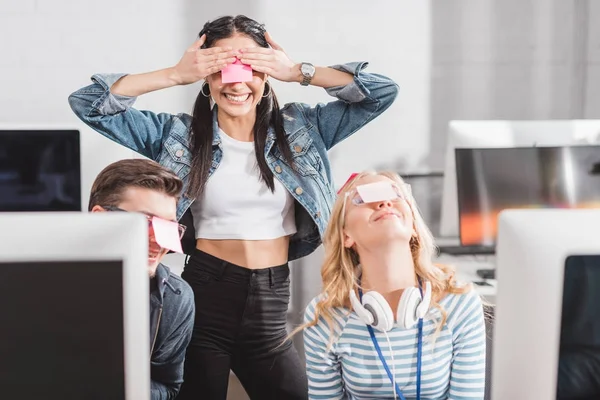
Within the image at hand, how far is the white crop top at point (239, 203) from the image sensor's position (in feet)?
6.04

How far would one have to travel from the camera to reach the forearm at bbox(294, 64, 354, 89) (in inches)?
77.0

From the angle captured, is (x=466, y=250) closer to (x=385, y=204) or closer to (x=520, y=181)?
(x=520, y=181)

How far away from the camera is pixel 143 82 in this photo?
193cm

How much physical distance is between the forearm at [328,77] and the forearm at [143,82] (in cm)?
31

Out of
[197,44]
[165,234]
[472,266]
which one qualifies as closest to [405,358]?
[165,234]

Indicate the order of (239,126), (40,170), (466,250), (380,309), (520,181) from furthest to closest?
1. (466,250)
2. (40,170)
3. (520,181)
4. (239,126)
5. (380,309)

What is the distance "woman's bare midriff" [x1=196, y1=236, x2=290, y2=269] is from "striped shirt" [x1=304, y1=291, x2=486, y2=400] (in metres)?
0.48

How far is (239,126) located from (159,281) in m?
0.58

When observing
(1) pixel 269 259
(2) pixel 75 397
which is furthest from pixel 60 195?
(2) pixel 75 397

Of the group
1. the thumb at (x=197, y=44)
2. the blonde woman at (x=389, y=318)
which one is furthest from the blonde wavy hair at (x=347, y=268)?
the thumb at (x=197, y=44)

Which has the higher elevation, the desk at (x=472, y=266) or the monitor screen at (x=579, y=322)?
the monitor screen at (x=579, y=322)

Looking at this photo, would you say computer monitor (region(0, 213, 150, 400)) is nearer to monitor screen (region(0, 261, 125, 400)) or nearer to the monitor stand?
monitor screen (region(0, 261, 125, 400))

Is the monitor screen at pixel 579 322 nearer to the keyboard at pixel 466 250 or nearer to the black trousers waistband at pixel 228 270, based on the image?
the black trousers waistband at pixel 228 270

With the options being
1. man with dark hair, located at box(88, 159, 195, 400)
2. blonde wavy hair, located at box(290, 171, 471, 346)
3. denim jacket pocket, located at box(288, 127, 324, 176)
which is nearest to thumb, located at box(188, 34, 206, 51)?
denim jacket pocket, located at box(288, 127, 324, 176)
